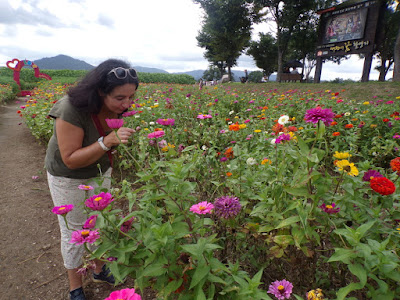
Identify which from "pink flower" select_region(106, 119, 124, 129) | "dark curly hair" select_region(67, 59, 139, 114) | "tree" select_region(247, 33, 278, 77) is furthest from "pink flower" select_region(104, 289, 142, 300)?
"tree" select_region(247, 33, 278, 77)

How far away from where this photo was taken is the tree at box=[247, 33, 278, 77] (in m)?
28.3

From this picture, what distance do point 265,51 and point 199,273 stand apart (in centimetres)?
3197

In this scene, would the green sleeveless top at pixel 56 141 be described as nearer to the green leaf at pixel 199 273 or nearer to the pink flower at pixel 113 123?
the pink flower at pixel 113 123

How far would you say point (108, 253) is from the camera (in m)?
1.01

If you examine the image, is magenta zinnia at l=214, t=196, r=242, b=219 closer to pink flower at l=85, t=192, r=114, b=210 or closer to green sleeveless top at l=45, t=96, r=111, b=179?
pink flower at l=85, t=192, r=114, b=210

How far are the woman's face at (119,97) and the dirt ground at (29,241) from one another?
4.11ft

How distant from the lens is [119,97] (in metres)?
1.44

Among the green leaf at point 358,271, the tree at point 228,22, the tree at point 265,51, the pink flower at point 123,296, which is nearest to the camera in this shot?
the pink flower at point 123,296

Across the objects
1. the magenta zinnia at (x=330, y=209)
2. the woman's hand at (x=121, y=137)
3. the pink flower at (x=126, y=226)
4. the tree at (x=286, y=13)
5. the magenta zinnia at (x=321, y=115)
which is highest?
the tree at (x=286, y=13)

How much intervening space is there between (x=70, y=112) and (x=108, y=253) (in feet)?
2.63

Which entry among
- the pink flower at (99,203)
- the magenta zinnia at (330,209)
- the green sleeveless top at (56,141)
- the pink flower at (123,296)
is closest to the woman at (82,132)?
the green sleeveless top at (56,141)

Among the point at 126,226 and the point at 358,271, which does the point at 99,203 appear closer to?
the point at 126,226

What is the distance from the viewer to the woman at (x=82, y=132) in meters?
1.37

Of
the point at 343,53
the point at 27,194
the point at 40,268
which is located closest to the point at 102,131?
the point at 40,268
